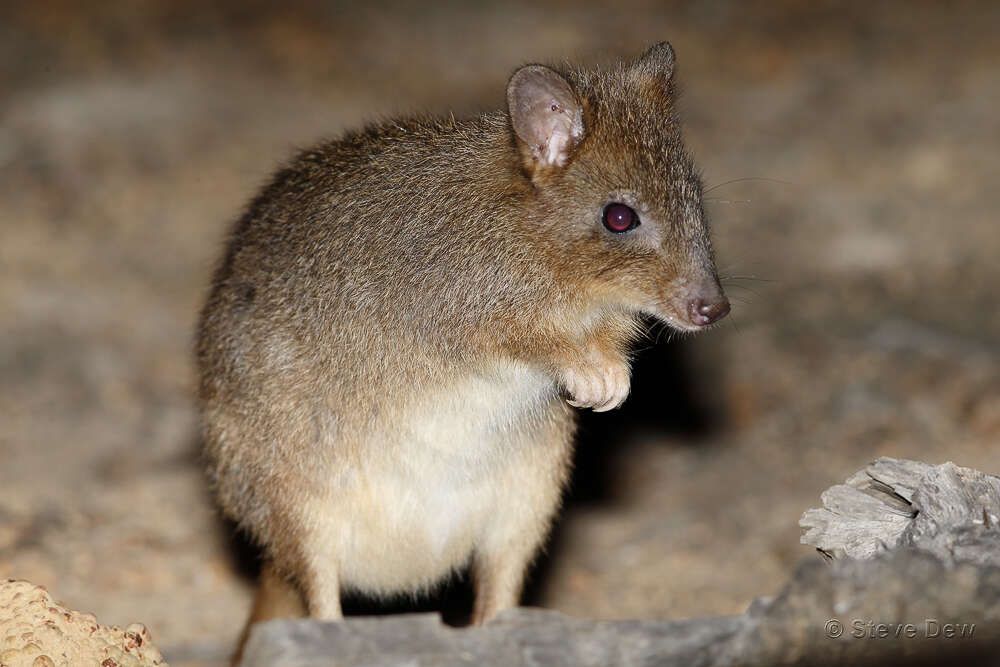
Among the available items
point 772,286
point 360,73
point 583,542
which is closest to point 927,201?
point 772,286

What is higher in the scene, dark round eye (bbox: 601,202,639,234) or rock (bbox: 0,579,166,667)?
dark round eye (bbox: 601,202,639,234)

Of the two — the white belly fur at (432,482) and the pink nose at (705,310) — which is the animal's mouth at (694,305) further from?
the white belly fur at (432,482)

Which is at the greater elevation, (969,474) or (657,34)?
(657,34)

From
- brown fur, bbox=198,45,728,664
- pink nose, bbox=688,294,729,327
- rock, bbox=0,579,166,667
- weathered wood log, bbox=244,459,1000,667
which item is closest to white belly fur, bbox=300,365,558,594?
brown fur, bbox=198,45,728,664

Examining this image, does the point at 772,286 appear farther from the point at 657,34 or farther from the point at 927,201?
the point at 657,34

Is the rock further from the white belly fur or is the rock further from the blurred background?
the blurred background

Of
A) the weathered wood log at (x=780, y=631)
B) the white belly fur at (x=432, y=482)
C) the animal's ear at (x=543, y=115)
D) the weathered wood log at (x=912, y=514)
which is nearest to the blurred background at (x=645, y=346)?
the white belly fur at (x=432, y=482)
